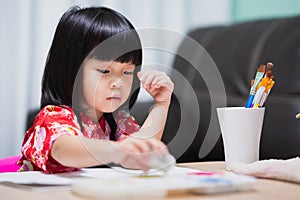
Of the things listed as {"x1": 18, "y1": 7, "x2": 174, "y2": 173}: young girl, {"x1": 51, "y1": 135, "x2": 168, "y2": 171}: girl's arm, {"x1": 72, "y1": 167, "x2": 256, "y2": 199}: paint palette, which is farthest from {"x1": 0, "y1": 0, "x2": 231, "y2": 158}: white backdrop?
{"x1": 72, "y1": 167, "x2": 256, "y2": 199}: paint palette

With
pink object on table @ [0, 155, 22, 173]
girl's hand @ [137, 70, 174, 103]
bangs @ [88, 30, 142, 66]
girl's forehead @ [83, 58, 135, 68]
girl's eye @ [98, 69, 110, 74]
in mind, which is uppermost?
bangs @ [88, 30, 142, 66]

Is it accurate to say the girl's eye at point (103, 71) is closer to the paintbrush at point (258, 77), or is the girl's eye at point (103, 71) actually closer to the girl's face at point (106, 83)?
the girl's face at point (106, 83)

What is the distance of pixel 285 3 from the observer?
2215 millimetres

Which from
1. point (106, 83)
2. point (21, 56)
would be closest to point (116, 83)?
point (106, 83)

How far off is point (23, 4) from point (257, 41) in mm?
927

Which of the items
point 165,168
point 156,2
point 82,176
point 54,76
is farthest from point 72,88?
point 156,2

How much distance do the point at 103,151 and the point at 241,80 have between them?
1043mm

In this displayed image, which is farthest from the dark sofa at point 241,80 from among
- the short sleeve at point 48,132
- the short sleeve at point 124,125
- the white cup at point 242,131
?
the short sleeve at point 48,132

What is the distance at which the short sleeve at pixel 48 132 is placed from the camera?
848 millimetres

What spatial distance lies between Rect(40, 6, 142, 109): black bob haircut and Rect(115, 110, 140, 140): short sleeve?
0.10 m

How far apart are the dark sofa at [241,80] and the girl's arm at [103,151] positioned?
0.52 m

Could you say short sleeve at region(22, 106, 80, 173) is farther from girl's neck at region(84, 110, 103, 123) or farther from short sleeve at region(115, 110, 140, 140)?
short sleeve at region(115, 110, 140, 140)

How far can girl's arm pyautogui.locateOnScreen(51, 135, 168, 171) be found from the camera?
65 cm

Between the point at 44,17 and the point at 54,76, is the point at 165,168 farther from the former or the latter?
the point at 44,17
